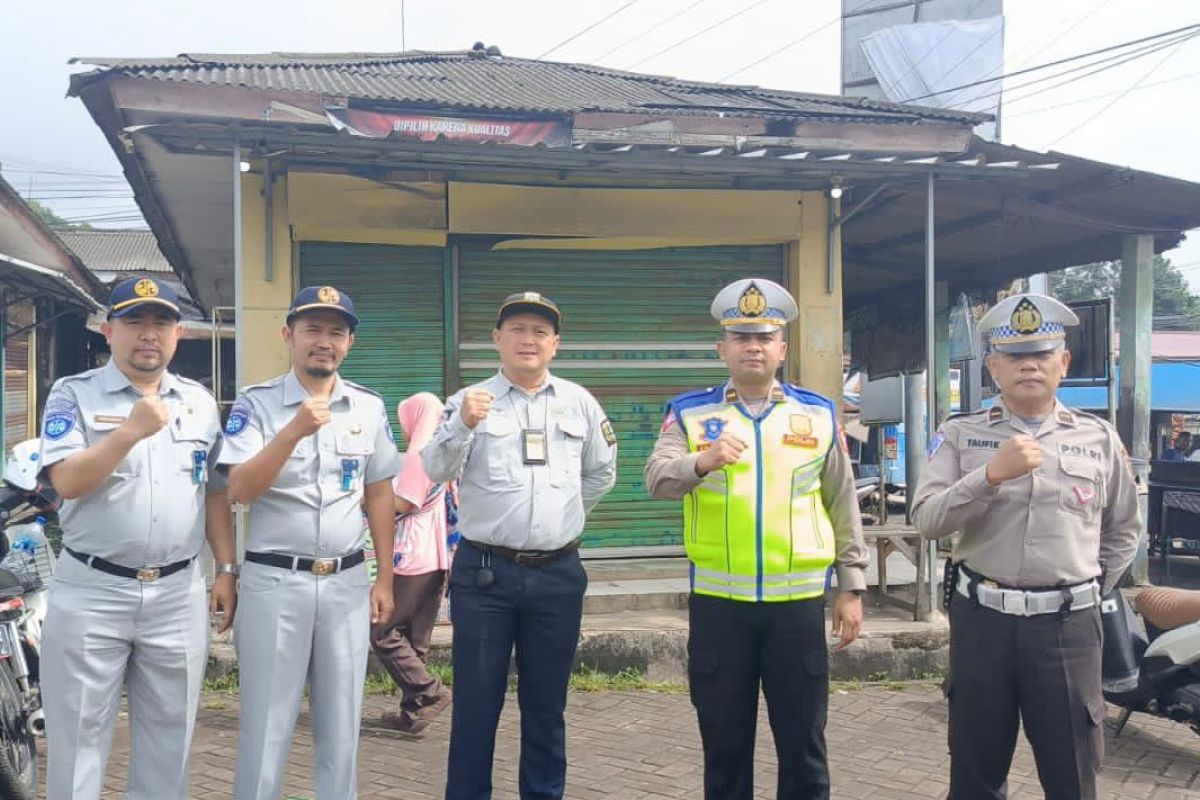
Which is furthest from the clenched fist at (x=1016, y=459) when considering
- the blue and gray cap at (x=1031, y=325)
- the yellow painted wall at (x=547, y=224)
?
the yellow painted wall at (x=547, y=224)

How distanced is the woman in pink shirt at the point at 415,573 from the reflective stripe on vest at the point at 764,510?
72.4 inches

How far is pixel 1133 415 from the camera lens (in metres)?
8.70

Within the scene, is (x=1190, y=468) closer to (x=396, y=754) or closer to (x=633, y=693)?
(x=633, y=693)

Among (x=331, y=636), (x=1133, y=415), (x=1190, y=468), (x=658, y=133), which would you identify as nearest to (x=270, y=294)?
(x=658, y=133)

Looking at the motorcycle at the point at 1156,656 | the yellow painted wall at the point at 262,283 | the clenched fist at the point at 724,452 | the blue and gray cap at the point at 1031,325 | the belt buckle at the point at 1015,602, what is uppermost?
the yellow painted wall at the point at 262,283

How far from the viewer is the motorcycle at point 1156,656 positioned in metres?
4.55

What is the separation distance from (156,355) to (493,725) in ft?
5.60

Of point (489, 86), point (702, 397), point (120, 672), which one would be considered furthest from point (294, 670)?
point (489, 86)

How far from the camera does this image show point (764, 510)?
11.0 feet

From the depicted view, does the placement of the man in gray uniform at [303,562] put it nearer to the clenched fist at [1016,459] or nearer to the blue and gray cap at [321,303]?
the blue and gray cap at [321,303]

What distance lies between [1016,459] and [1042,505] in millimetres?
339

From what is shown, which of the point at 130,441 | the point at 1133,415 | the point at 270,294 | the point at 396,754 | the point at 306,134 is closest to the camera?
the point at 130,441

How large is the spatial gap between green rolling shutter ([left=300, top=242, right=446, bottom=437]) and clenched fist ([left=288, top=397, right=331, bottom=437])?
3.88m

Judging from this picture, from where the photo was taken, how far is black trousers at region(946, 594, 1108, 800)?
10.5 ft
